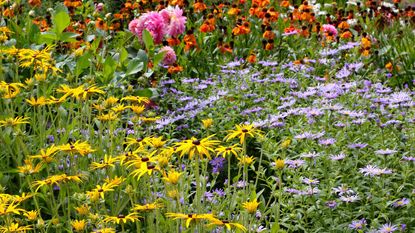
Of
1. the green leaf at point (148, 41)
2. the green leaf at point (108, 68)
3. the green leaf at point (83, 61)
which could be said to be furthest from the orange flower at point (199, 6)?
the green leaf at point (83, 61)

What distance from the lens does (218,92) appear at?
13.3 feet

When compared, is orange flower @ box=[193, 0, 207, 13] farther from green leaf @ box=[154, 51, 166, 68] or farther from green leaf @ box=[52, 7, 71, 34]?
green leaf @ box=[52, 7, 71, 34]

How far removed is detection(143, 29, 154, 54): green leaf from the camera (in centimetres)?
447

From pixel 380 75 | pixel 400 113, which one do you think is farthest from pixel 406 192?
pixel 380 75

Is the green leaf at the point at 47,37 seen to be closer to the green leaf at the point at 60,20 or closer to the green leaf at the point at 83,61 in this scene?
the green leaf at the point at 60,20

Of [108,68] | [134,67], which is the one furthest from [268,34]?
[108,68]

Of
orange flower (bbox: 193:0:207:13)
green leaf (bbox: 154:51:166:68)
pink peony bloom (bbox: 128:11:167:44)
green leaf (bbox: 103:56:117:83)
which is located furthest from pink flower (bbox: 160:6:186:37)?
orange flower (bbox: 193:0:207:13)

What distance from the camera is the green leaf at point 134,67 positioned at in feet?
14.2

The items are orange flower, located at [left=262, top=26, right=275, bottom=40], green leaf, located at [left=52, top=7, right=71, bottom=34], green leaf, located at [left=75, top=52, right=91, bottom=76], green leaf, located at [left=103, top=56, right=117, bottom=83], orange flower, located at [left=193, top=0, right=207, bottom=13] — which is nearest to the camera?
green leaf, located at [left=75, top=52, right=91, bottom=76]

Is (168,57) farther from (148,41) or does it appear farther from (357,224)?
(357,224)

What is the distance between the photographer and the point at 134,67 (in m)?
4.34

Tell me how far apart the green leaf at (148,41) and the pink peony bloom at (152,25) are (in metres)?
0.18

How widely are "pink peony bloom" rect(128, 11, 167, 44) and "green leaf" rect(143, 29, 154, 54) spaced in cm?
18

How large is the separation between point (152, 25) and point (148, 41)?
22 centimetres
